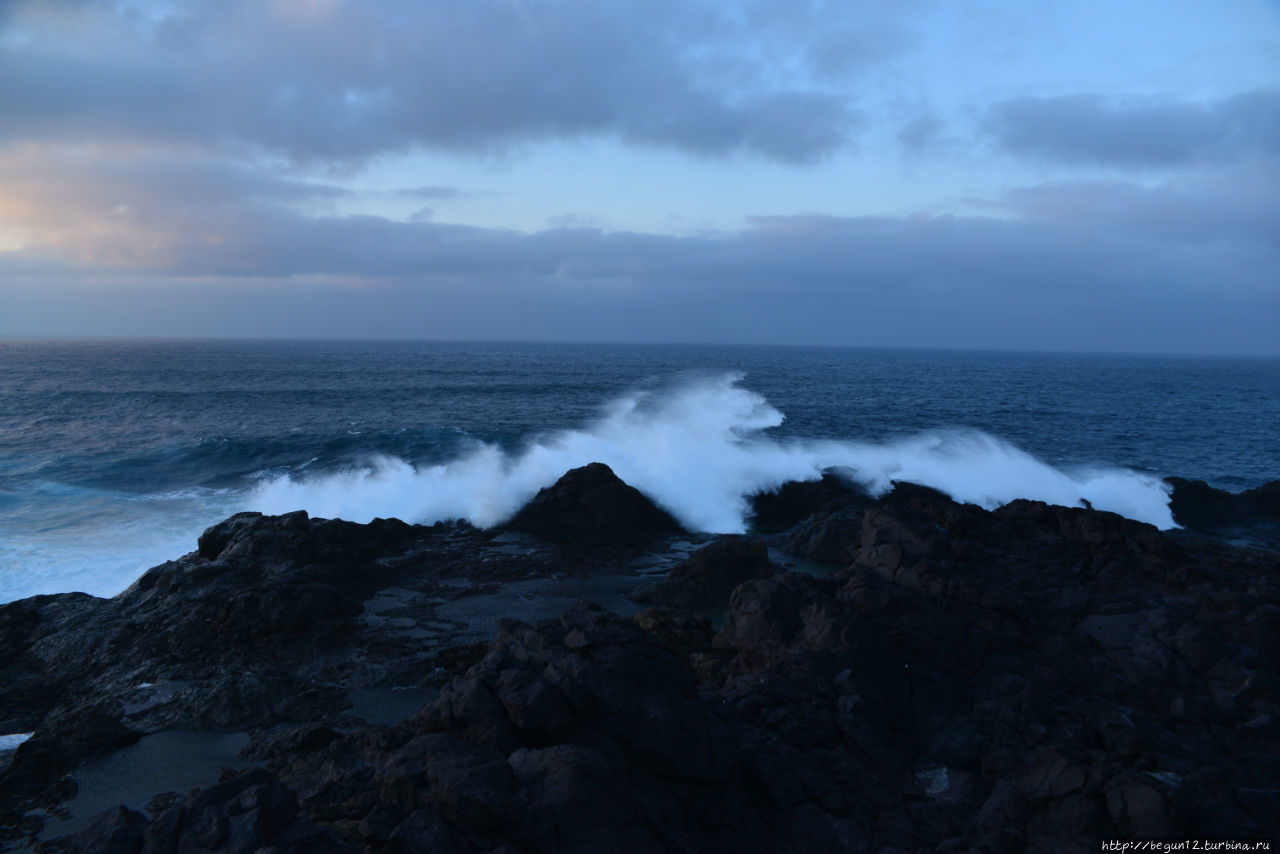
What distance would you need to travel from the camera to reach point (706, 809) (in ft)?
25.7

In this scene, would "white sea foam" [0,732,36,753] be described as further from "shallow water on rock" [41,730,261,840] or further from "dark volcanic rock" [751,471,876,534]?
"dark volcanic rock" [751,471,876,534]

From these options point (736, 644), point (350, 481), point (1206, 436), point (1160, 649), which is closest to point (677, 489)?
point (350, 481)

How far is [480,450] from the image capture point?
109 feet

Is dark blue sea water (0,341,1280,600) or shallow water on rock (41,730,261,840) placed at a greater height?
dark blue sea water (0,341,1280,600)

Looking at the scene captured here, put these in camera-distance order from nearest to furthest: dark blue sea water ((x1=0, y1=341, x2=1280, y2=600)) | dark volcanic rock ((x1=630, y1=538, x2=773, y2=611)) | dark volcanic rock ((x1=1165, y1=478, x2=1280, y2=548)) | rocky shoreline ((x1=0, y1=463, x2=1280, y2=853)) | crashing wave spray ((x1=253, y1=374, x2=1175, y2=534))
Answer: rocky shoreline ((x1=0, y1=463, x2=1280, y2=853)) < dark volcanic rock ((x1=630, y1=538, x2=773, y2=611)) < dark blue sea water ((x1=0, y1=341, x2=1280, y2=600)) < dark volcanic rock ((x1=1165, y1=478, x2=1280, y2=548)) < crashing wave spray ((x1=253, y1=374, x2=1175, y2=534))

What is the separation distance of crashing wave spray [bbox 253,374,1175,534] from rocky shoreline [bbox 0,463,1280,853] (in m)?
7.98

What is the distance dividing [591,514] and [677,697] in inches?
567

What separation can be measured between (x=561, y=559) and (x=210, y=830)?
14.1 meters

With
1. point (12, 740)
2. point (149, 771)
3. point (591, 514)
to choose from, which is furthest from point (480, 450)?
point (149, 771)

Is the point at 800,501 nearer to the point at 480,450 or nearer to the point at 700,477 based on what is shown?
the point at 700,477

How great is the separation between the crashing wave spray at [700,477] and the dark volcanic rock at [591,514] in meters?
2.09

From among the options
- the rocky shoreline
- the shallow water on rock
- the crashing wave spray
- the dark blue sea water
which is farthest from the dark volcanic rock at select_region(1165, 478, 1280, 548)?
the shallow water on rock

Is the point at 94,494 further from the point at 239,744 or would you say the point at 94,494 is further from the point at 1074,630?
the point at 1074,630

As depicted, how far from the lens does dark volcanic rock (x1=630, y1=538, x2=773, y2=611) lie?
16.7 m
